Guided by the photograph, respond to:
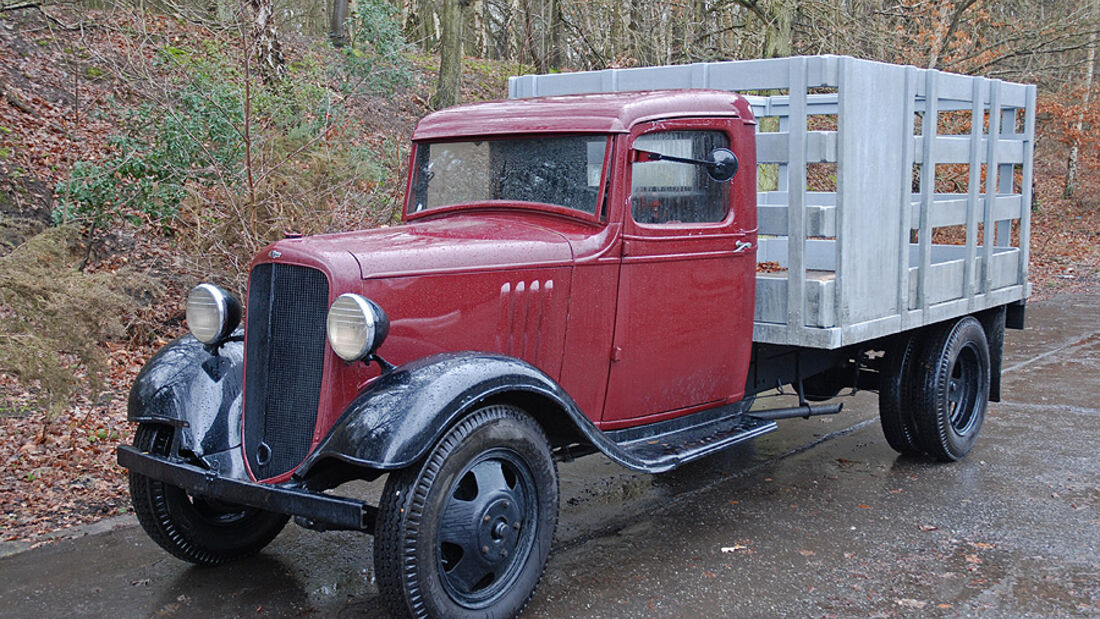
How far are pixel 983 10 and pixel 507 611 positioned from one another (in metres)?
17.7

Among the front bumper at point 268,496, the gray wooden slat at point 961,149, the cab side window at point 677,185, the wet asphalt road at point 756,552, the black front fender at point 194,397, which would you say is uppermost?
the gray wooden slat at point 961,149

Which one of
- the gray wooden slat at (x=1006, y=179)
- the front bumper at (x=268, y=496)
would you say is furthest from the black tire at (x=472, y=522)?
the gray wooden slat at (x=1006, y=179)

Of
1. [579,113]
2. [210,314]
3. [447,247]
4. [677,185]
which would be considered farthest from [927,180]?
[210,314]

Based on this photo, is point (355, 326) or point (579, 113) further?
point (579, 113)

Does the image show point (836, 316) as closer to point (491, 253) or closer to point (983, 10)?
point (491, 253)

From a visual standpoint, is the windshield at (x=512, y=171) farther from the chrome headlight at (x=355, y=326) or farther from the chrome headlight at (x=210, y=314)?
the chrome headlight at (x=355, y=326)

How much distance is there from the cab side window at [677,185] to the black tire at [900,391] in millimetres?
1902

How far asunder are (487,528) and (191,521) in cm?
151

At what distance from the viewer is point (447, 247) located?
13.3ft

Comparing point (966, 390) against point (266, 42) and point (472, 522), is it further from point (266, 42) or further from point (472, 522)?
point (266, 42)

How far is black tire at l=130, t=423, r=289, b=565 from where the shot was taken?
14.0 ft

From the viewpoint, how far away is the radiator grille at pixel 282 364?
384 centimetres

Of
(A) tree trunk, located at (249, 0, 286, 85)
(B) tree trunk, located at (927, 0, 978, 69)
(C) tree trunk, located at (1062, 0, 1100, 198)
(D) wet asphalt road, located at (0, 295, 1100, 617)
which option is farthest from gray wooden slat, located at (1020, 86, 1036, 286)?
(C) tree trunk, located at (1062, 0, 1100, 198)

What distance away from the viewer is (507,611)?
381 centimetres
